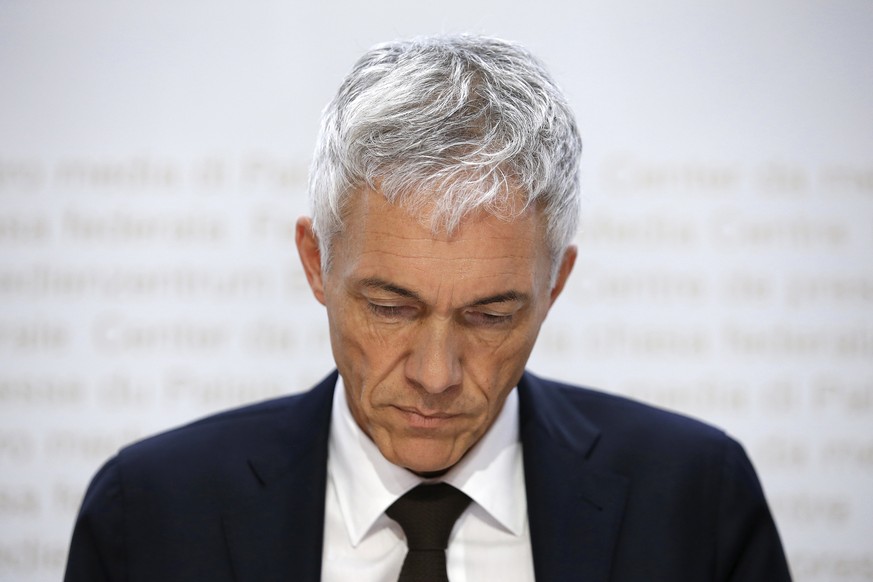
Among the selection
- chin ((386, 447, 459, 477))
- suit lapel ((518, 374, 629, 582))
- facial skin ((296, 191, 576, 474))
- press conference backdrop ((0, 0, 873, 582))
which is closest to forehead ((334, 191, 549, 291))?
facial skin ((296, 191, 576, 474))

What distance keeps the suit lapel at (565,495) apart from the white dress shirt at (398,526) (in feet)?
0.16

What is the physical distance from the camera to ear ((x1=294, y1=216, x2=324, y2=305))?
1.76m

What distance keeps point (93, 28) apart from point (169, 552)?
1843mm

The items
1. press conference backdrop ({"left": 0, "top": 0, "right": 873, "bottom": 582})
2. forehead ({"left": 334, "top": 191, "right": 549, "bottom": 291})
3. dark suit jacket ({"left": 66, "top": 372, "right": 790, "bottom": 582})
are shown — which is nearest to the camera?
forehead ({"left": 334, "top": 191, "right": 549, "bottom": 291})

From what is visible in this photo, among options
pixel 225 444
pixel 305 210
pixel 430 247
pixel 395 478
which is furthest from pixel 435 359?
pixel 305 210

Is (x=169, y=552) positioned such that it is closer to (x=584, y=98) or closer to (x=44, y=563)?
(x=44, y=563)

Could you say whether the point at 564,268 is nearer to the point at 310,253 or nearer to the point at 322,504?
the point at 310,253

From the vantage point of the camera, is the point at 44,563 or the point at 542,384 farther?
the point at 44,563

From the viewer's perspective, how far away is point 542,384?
2.05m

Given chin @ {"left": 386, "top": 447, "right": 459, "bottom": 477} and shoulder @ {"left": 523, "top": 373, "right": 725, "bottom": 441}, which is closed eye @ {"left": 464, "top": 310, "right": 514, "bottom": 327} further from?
shoulder @ {"left": 523, "top": 373, "right": 725, "bottom": 441}

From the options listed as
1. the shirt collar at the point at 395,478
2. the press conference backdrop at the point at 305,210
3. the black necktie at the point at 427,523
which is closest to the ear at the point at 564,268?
the shirt collar at the point at 395,478

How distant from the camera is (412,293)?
1.52 metres

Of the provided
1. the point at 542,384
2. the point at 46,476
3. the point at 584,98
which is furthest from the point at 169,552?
the point at 584,98

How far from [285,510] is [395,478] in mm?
207
